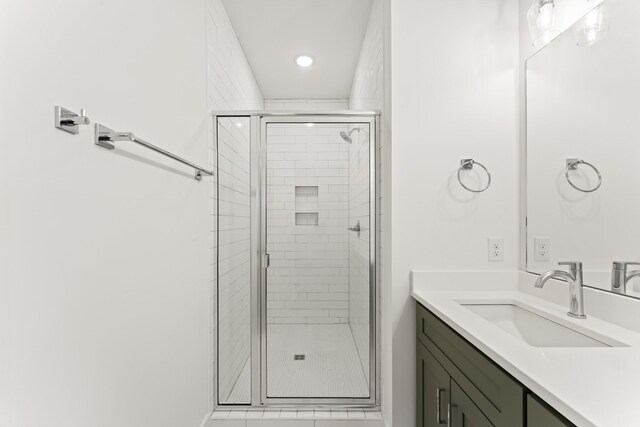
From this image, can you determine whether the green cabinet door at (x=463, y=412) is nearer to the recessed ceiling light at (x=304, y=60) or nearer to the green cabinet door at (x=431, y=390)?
the green cabinet door at (x=431, y=390)

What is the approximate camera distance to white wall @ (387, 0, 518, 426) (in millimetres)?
1878

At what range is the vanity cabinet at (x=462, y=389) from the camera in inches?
34.8

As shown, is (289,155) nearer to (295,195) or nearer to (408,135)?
(295,195)

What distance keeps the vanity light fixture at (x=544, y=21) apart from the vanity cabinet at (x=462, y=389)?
1.28 meters

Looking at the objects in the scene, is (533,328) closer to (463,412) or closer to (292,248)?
(463,412)

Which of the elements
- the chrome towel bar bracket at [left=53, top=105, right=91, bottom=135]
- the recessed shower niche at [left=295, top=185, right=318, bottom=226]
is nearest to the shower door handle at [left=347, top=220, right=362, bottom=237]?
the recessed shower niche at [left=295, top=185, right=318, bottom=226]

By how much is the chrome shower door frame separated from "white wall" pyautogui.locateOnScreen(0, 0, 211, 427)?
540 mm

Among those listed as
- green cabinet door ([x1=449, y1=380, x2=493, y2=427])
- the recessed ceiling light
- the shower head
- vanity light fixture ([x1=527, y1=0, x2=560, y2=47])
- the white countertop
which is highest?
the recessed ceiling light

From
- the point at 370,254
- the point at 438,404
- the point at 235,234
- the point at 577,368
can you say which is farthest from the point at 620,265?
the point at 235,234

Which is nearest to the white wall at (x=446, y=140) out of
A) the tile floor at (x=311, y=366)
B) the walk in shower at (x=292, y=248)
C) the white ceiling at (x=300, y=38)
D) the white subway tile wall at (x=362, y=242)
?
the white subway tile wall at (x=362, y=242)

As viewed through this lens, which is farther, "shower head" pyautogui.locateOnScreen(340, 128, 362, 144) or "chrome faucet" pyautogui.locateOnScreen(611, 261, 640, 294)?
"shower head" pyautogui.locateOnScreen(340, 128, 362, 144)

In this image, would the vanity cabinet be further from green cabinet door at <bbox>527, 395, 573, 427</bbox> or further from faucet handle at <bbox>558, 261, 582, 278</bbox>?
faucet handle at <bbox>558, 261, 582, 278</bbox>

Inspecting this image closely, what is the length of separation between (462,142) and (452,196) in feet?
0.90

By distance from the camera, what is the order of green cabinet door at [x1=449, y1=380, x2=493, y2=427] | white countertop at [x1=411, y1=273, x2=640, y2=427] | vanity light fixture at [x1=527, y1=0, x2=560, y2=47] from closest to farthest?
white countertop at [x1=411, y1=273, x2=640, y2=427] < green cabinet door at [x1=449, y1=380, x2=493, y2=427] < vanity light fixture at [x1=527, y1=0, x2=560, y2=47]
